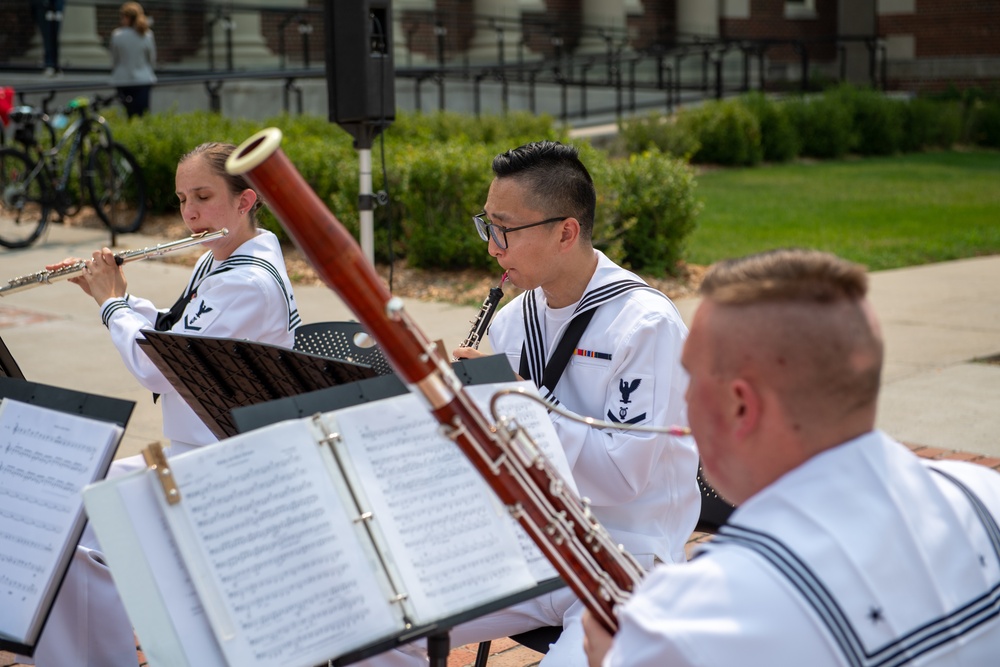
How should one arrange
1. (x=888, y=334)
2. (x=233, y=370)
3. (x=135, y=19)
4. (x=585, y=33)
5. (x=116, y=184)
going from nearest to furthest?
(x=233, y=370)
(x=888, y=334)
(x=116, y=184)
(x=135, y=19)
(x=585, y=33)

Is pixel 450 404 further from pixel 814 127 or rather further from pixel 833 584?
pixel 814 127

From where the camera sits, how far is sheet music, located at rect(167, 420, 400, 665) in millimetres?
1880

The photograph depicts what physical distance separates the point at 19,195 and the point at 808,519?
10.7 meters

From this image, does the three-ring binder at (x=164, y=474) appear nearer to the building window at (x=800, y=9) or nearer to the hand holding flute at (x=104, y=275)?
the hand holding flute at (x=104, y=275)

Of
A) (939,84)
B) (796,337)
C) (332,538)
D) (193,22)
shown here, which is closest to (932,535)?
(796,337)

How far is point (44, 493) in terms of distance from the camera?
2.21 metres

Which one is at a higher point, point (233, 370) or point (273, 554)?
point (233, 370)

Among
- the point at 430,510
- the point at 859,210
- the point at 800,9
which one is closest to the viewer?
the point at 430,510

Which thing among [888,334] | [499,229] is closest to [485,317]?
[499,229]

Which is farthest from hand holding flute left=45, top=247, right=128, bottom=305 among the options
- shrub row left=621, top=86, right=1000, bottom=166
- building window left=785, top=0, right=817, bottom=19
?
building window left=785, top=0, right=817, bottom=19

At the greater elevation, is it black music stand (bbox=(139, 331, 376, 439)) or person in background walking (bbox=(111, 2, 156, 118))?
person in background walking (bbox=(111, 2, 156, 118))

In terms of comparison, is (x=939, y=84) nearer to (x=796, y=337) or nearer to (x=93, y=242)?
(x=93, y=242)

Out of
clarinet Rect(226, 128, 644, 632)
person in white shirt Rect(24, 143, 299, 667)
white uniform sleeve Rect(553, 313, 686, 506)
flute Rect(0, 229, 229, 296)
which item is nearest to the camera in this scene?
clarinet Rect(226, 128, 644, 632)

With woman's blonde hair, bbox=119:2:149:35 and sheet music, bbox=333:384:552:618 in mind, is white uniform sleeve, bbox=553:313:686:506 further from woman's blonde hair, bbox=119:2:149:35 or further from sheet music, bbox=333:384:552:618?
woman's blonde hair, bbox=119:2:149:35
